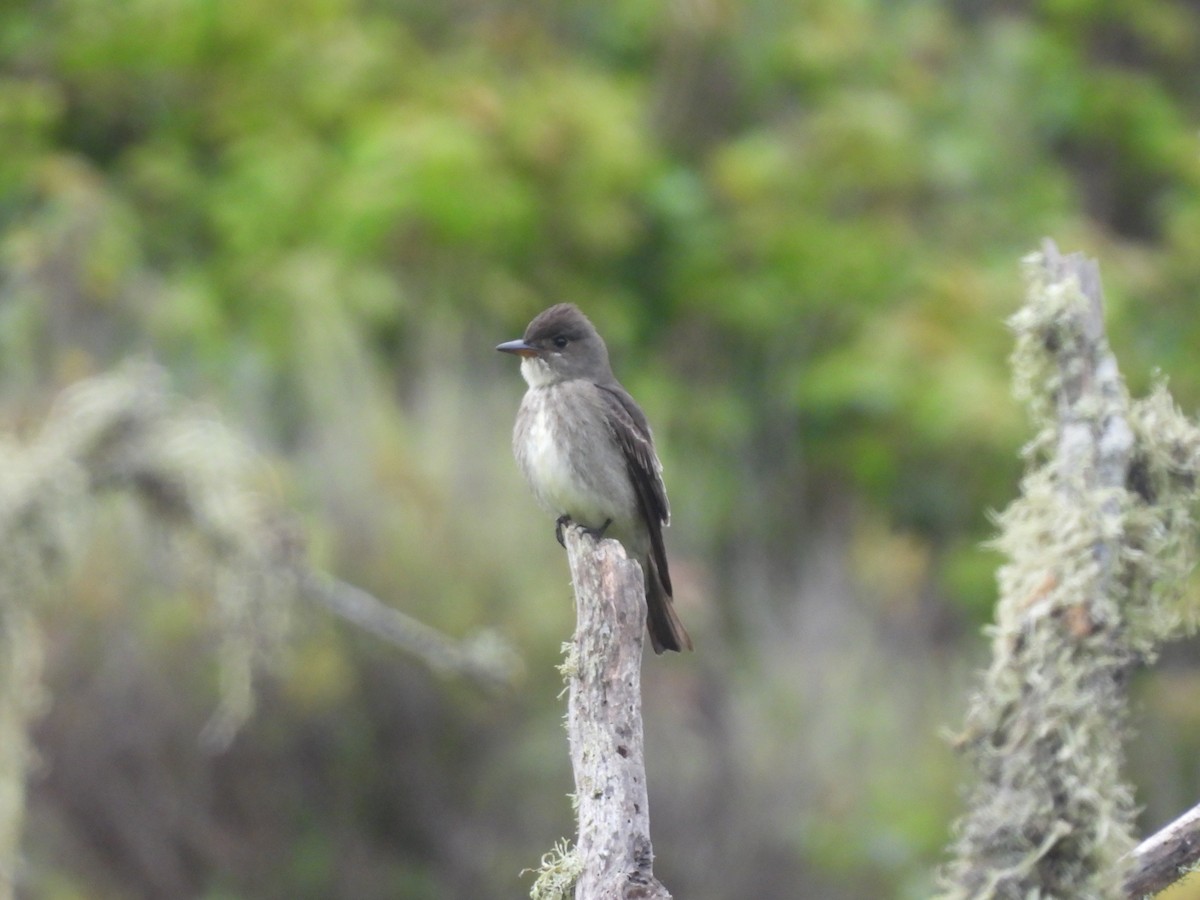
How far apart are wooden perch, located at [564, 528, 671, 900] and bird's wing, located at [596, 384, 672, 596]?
5.98 feet

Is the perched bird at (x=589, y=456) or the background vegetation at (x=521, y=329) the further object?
the background vegetation at (x=521, y=329)

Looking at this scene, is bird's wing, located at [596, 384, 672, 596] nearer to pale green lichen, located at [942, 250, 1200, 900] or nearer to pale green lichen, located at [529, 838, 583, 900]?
pale green lichen, located at [529, 838, 583, 900]

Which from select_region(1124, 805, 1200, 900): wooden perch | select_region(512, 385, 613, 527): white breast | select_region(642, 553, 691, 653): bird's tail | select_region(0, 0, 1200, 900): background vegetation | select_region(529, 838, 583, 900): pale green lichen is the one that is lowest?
select_region(1124, 805, 1200, 900): wooden perch

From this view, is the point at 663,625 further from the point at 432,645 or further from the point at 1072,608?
the point at 1072,608

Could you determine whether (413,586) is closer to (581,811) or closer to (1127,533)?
(581,811)

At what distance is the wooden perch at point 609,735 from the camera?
2.36 meters

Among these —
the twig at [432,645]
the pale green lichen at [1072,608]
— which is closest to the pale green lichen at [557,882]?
the pale green lichen at [1072,608]

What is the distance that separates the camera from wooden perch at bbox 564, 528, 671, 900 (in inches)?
93.0

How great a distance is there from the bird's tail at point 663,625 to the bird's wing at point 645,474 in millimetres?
61

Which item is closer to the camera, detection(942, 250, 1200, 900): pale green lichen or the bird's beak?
detection(942, 250, 1200, 900): pale green lichen

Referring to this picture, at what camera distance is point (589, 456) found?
466cm

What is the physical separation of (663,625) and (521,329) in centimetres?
468

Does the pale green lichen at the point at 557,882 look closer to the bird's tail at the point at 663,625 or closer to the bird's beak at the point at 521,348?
the bird's tail at the point at 663,625

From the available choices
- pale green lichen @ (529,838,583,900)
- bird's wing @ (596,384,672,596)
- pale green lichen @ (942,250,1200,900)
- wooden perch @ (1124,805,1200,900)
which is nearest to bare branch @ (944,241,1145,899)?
pale green lichen @ (942,250,1200,900)
